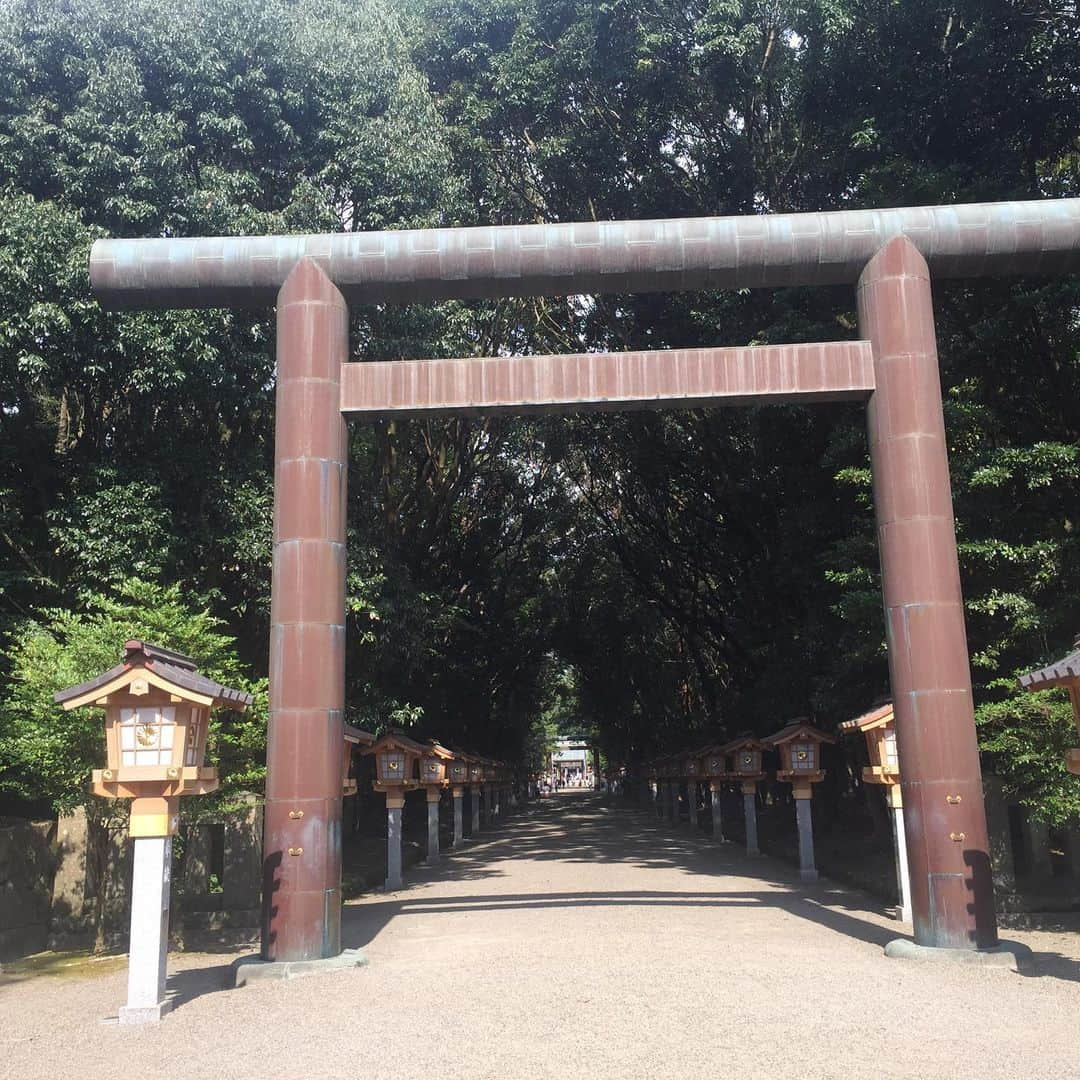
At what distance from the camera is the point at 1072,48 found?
15.5 metres

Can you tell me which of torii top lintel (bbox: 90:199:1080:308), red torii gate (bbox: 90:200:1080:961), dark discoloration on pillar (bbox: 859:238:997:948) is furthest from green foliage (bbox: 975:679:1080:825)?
torii top lintel (bbox: 90:199:1080:308)

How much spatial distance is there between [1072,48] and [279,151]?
40.3ft

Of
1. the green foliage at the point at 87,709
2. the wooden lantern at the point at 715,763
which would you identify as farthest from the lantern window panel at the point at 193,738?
the wooden lantern at the point at 715,763

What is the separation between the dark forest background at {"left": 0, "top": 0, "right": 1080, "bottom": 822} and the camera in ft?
41.6

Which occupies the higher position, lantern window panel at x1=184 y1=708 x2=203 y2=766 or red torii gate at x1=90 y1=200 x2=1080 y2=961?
red torii gate at x1=90 y1=200 x2=1080 y2=961

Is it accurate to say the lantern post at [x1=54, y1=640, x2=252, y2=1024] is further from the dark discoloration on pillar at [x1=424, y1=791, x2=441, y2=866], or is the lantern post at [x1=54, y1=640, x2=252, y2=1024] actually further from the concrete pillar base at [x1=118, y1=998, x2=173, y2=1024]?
the dark discoloration on pillar at [x1=424, y1=791, x2=441, y2=866]

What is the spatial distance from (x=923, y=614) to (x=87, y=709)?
28.2ft

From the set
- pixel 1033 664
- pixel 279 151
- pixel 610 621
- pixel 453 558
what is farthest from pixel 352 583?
pixel 610 621

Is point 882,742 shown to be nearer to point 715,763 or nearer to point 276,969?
point 276,969

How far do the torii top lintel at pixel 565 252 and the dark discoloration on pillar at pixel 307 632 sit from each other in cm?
43

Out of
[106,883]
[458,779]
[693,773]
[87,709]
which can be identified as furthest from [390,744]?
[693,773]

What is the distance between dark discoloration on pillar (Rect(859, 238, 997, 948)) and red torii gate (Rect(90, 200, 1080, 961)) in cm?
2

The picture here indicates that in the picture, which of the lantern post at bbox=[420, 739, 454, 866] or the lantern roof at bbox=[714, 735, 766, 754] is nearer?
the lantern post at bbox=[420, 739, 454, 866]

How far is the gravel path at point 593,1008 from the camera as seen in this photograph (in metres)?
6.16
